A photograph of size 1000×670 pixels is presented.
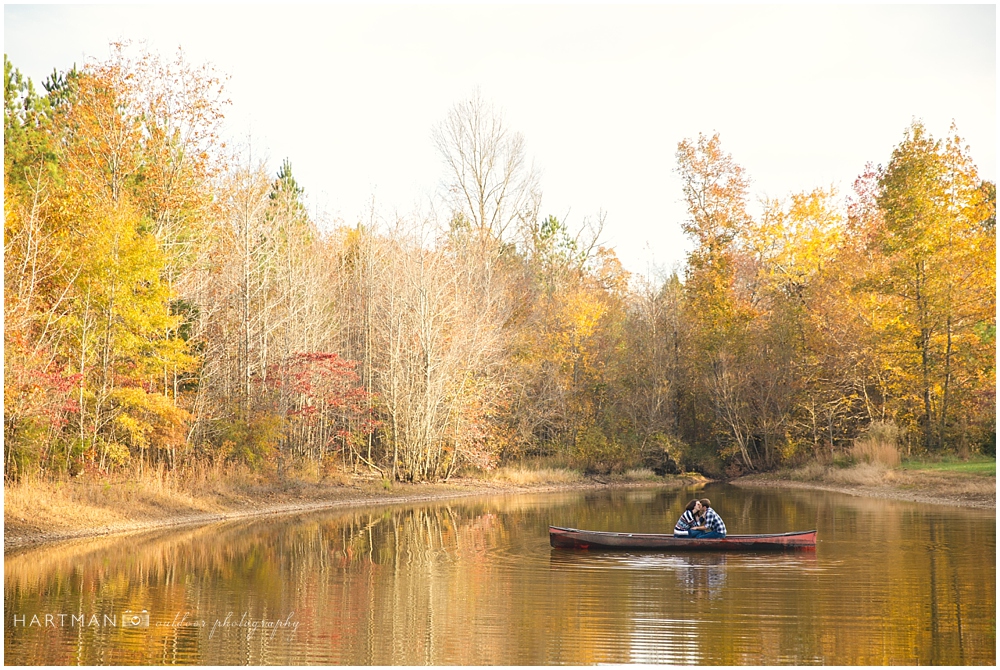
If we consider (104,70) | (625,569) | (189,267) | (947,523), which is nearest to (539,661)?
(625,569)

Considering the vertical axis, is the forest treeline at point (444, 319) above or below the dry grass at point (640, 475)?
above

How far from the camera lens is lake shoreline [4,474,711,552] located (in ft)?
65.0

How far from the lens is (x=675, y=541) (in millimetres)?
18984

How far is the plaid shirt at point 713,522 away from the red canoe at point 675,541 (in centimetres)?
20

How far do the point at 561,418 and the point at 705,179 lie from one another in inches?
574

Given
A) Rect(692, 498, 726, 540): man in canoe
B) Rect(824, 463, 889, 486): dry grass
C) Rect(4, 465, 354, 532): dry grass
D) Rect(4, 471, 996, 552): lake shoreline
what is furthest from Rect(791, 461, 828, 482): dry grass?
Rect(692, 498, 726, 540): man in canoe

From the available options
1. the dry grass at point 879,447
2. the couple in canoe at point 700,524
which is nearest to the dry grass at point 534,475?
the dry grass at point 879,447

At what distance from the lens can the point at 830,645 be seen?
10711 millimetres

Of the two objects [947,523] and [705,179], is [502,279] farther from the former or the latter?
[947,523]

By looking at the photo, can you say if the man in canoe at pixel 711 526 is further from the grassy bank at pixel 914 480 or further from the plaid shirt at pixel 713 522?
the grassy bank at pixel 914 480

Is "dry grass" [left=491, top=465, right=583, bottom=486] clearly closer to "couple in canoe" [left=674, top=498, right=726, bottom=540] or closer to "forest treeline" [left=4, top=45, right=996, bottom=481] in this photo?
"forest treeline" [left=4, top=45, right=996, bottom=481]

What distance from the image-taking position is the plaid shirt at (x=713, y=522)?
19.1 metres

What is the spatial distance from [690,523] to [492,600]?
7.08 meters

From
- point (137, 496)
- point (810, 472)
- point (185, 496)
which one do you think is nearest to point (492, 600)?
point (137, 496)
